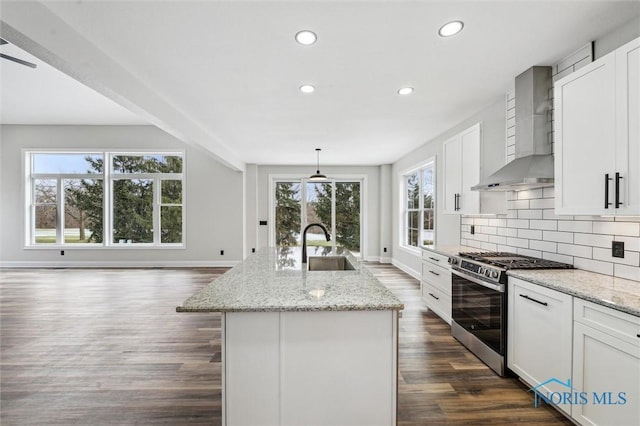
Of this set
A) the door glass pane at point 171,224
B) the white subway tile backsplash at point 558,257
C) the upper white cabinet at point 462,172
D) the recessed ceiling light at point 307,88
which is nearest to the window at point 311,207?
the door glass pane at point 171,224

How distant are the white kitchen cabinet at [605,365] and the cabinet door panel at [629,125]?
23.2 inches

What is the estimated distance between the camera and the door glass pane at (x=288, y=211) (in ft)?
25.1

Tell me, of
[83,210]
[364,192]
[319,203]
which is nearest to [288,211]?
[319,203]

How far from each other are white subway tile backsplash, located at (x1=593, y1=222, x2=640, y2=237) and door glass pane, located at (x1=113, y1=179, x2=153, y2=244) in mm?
7546

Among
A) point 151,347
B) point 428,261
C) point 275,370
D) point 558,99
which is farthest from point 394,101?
point 151,347

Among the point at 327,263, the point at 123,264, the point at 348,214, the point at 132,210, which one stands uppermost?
the point at 132,210

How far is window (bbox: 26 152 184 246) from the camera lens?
266 inches

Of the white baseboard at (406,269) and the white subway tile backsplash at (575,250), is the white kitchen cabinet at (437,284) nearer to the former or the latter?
the white subway tile backsplash at (575,250)

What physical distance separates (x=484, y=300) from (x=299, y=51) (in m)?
2.46

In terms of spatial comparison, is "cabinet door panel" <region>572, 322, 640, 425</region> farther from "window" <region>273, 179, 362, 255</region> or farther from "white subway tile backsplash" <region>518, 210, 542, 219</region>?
"window" <region>273, 179, 362, 255</region>

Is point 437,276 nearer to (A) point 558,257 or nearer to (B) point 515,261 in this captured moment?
(B) point 515,261

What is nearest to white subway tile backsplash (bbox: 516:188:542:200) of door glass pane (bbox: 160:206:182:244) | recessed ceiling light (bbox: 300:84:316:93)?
recessed ceiling light (bbox: 300:84:316:93)

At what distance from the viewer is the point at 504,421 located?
183cm

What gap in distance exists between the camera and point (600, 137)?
1784mm
